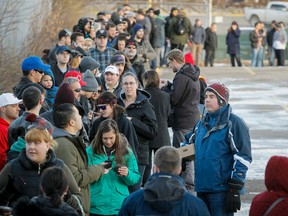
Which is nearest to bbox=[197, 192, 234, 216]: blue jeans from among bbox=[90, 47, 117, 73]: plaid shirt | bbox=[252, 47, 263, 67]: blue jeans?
bbox=[90, 47, 117, 73]: plaid shirt

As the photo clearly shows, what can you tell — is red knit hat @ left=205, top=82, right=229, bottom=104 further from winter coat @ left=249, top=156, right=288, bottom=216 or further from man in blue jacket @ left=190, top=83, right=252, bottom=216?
Answer: winter coat @ left=249, top=156, right=288, bottom=216

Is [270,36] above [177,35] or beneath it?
beneath

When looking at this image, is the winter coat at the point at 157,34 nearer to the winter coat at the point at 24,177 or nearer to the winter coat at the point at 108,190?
the winter coat at the point at 108,190

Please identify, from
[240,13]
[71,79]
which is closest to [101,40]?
[71,79]

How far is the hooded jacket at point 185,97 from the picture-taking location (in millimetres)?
13648

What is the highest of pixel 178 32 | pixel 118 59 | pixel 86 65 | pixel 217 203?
pixel 118 59

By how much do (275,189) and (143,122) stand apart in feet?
15.9

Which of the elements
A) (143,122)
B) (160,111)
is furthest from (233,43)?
(143,122)

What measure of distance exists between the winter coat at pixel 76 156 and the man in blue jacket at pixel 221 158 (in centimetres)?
120

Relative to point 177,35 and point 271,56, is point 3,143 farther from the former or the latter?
point 271,56

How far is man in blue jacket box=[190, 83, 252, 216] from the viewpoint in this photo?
30.3ft

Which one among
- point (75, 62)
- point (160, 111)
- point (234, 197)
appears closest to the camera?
point (234, 197)

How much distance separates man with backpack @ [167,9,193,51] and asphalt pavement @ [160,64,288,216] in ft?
4.06

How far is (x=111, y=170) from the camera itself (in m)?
9.38
